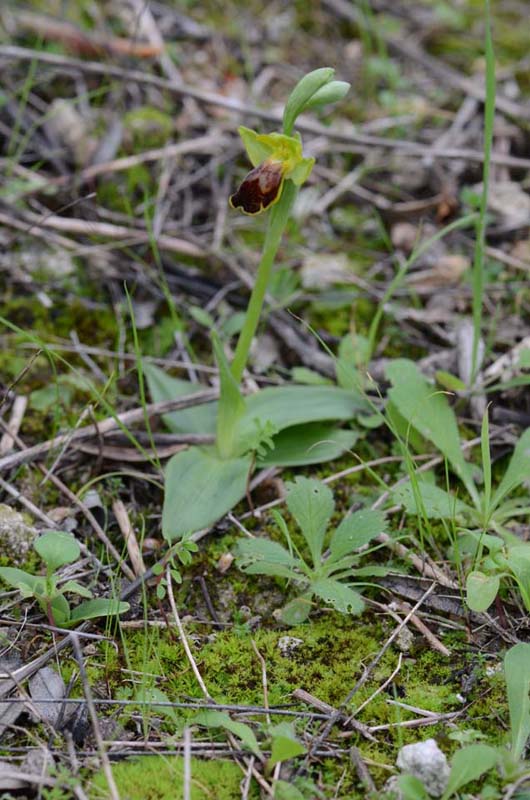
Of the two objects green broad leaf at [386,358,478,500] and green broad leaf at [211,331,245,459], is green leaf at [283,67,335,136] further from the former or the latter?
green broad leaf at [386,358,478,500]

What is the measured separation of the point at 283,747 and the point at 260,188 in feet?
4.80

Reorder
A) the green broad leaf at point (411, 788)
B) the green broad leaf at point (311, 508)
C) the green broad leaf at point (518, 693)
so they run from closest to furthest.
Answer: the green broad leaf at point (411, 788) → the green broad leaf at point (518, 693) → the green broad leaf at point (311, 508)

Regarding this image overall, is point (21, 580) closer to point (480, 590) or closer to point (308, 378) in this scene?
point (480, 590)

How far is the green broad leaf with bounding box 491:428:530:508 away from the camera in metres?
2.27

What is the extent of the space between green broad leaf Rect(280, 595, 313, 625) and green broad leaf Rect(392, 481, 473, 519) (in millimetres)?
377

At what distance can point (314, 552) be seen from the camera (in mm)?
2111

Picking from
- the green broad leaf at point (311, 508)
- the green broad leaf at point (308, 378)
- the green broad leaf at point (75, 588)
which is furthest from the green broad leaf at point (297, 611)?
the green broad leaf at point (308, 378)

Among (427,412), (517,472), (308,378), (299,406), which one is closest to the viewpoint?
(517,472)

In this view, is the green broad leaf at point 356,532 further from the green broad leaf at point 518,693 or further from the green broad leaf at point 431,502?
the green broad leaf at point 518,693

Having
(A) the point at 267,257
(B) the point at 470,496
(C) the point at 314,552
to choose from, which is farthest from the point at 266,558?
(A) the point at 267,257

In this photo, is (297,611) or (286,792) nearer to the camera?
(286,792)

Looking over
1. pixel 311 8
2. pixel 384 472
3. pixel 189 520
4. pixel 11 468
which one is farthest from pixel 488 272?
pixel 311 8

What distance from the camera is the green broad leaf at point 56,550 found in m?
1.89

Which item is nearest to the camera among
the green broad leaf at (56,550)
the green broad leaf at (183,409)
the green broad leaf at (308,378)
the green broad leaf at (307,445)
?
the green broad leaf at (56,550)
